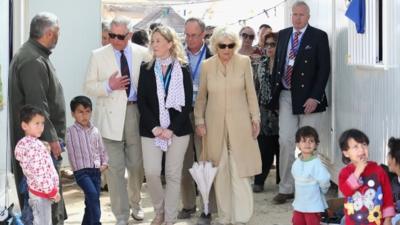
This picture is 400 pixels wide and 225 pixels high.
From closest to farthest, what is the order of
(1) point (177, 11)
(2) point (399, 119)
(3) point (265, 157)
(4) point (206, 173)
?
1. (2) point (399, 119)
2. (4) point (206, 173)
3. (3) point (265, 157)
4. (1) point (177, 11)

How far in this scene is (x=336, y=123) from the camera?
7.46 metres

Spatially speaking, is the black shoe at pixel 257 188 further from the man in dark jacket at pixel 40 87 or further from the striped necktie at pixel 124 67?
the man in dark jacket at pixel 40 87

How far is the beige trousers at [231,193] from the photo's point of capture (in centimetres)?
641

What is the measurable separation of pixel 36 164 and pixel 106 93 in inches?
50.7

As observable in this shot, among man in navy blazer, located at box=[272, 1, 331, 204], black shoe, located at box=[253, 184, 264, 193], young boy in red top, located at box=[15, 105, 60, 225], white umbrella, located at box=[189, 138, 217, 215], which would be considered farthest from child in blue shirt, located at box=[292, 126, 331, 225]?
black shoe, located at box=[253, 184, 264, 193]

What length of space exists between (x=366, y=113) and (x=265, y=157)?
212 centimetres

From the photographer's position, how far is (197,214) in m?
6.99

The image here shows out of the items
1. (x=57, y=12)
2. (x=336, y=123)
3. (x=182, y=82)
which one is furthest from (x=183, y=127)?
(x=57, y=12)

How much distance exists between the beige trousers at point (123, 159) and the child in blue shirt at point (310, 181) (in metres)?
1.54

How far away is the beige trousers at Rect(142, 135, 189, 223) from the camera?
619 centimetres

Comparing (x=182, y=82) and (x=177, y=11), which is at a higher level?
(x=177, y=11)

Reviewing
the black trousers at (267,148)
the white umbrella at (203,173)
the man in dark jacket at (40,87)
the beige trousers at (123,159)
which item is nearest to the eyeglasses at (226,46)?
the beige trousers at (123,159)

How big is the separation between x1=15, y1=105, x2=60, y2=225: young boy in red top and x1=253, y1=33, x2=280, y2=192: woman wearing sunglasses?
3211 millimetres

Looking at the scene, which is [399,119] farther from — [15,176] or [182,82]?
[15,176]
